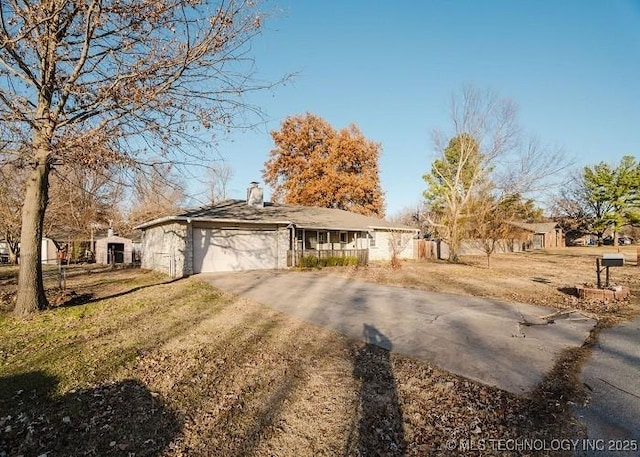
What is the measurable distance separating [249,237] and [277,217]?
82.9 inches

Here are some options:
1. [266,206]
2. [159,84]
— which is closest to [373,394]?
[159,84]

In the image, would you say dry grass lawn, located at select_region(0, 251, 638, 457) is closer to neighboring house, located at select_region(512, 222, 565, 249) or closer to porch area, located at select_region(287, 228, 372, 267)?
porch area, located at select_region(287, 228, 372, 267)

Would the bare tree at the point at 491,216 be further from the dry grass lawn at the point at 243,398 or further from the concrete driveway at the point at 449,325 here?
the dry grass lawn at the point at 243,398

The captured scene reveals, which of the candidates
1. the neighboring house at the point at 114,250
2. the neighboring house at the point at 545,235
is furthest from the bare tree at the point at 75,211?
the neighboring house at the point at 545,235

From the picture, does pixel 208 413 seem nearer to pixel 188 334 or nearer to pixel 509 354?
pixel 188 334

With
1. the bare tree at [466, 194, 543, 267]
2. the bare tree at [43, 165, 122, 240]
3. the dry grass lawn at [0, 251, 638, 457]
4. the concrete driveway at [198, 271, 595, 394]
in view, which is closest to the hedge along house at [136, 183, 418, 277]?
the bare tree at [43, 165, 122, 240]

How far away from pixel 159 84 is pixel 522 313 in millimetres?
9351

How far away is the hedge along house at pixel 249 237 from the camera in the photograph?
16.0 m

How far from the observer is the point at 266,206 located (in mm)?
22266

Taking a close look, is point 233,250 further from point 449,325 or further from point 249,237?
point 449,325

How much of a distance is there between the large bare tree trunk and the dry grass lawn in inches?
54.0

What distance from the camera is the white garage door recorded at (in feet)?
53.4

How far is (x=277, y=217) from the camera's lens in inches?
757

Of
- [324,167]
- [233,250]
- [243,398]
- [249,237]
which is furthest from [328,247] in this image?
[243,398]
